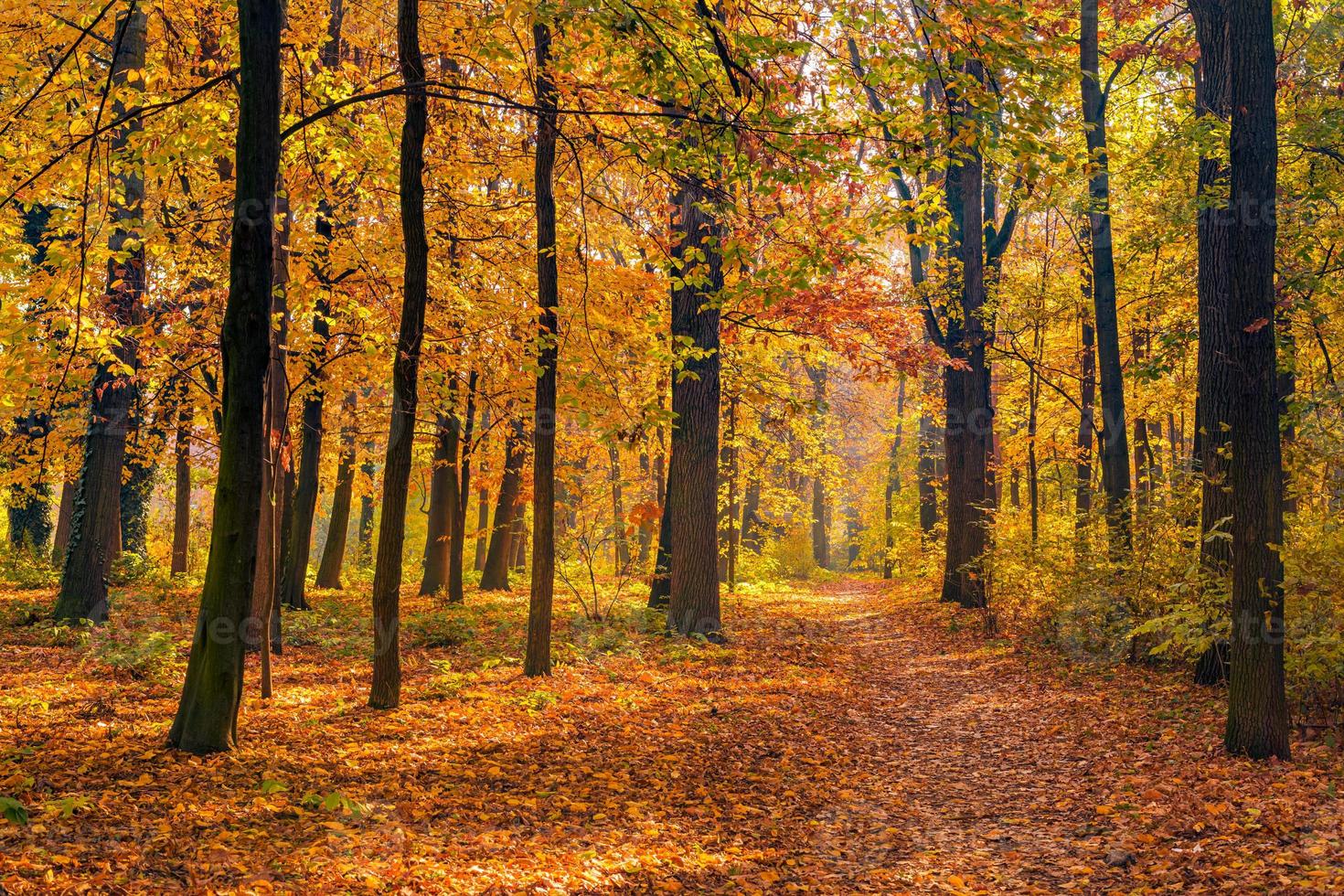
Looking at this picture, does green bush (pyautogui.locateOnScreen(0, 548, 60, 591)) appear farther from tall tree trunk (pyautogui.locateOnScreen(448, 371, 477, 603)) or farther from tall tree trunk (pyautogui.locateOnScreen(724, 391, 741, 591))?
tall tree trunk (pyautogui.locateOnScreen(724, 391, 741, 591))

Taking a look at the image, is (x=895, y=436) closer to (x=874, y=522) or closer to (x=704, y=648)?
(x=874, y=522)

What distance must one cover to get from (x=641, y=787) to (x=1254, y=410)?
19.2 feet

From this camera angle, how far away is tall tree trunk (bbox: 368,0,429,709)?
7.82 metres

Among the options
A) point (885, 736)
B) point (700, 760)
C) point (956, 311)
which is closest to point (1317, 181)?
point (956, 311)

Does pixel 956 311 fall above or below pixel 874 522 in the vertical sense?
above

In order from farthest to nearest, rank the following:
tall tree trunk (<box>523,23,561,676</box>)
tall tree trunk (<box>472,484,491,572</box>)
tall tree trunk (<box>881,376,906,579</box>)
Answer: tall tree trunk (<box>881,376,906,579</box>), tall tree trunk (<box>472,484,491,572</box>), tall tree trunk (<box>523,23,561,676</box>)

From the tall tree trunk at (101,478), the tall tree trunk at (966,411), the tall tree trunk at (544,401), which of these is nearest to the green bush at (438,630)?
the tall tree trunk at (544,401)

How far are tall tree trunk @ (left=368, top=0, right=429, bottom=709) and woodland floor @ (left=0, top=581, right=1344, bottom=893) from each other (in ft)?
3.17

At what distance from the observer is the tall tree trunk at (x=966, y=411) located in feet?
58.2

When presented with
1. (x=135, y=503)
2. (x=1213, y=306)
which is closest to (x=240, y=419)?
(x=1213, y=306)

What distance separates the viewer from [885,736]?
9453 millimetres

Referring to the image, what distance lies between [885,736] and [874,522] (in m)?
33.0

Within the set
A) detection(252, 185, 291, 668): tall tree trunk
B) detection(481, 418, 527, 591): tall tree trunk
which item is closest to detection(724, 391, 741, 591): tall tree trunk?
detection(481, 418, 527, 591): tall tree trunk

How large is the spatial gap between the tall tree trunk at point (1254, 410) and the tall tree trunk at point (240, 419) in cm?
766
